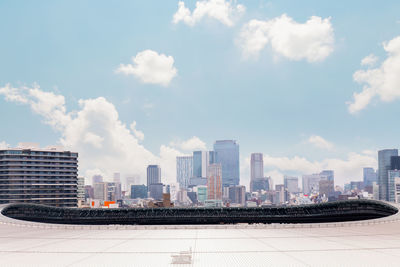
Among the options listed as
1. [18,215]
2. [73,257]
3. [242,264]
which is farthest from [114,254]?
[18,215]

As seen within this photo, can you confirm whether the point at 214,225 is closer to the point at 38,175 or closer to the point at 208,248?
the point at 208,248

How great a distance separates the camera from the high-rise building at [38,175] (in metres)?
Answer: 173

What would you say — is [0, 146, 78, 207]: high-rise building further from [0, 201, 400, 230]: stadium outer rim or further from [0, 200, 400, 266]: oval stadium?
[0, 200, 400, 266]: oval stadium

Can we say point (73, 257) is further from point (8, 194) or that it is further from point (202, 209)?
point (8, 194)

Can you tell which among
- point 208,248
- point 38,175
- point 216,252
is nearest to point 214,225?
point 208,248

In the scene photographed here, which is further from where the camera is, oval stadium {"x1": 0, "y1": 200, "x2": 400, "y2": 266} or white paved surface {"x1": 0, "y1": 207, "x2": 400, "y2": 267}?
oval stadium {"x1": 0, "y1": 200, "x2": 400, "y2": 266}

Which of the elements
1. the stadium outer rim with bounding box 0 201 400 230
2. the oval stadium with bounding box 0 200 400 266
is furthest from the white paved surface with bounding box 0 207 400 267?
the stadium outer rim with bounding box 0 201 400 230

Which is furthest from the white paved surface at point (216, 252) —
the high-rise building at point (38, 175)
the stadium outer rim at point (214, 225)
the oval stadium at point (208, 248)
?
the high-rise building at point (38, 175)

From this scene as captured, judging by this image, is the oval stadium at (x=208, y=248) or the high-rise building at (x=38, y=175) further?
the high-rise building at (x=38, y=175)

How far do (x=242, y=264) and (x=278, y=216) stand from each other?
71185 millimetres

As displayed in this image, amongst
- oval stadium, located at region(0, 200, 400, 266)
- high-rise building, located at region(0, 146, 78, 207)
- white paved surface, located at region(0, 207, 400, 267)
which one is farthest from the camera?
high-rise building, located at region(0, 146, 78, 207)

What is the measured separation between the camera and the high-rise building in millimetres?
173125

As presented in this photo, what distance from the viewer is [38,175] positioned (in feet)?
589

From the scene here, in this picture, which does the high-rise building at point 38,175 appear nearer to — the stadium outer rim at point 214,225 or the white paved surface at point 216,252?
the stadium outer rim at point 214,225
